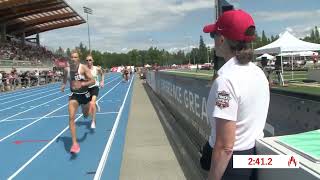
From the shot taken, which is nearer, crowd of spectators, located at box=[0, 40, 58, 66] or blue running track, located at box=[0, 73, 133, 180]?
blue running track, located at box=[0, 73, 133, 180]

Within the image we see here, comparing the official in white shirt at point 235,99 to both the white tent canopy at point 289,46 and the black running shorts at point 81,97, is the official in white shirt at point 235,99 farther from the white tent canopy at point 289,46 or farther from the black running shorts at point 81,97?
the white tent canopy at point 289,46

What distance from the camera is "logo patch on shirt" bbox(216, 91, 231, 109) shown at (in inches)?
110

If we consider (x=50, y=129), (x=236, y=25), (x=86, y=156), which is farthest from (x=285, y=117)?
(x=50, y=129)

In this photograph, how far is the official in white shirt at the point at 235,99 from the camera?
2.82 meters

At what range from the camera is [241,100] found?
2.86 metres

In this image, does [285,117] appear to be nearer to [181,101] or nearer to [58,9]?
[181,101]

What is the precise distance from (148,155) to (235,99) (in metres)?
6.79

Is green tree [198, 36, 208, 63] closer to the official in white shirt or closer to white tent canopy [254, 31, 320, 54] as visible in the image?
white tent canopy [254, 31, 320, 54]

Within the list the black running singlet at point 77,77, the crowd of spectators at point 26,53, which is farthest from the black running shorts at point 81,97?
the crowd of spectators at point 26,53

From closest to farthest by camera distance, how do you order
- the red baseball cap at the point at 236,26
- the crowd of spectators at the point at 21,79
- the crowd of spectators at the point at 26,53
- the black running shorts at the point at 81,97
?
the red baseball cap at the point at 236,26, the black running shorts at the point at 81,97, the crowd of spectators at the point at 21,79, the crowd of spectators at the point at 26,53

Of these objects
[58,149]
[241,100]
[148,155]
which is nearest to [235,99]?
[241,100]

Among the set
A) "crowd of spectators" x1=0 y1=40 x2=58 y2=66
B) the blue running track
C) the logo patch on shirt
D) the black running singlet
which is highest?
"crowd of spectators" x1=0 y1=40 x2=58 y2=66

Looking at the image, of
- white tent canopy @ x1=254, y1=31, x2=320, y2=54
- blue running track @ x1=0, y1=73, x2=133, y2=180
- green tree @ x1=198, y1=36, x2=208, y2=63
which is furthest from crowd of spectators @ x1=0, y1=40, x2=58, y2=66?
green tree @ x1=198, y1=36, x2=208, y2=63

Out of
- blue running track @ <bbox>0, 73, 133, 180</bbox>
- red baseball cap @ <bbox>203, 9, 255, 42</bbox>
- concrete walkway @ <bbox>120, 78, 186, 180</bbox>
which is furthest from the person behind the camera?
blue running track @ <bbox>0, 73, 133, 180</bbox>
